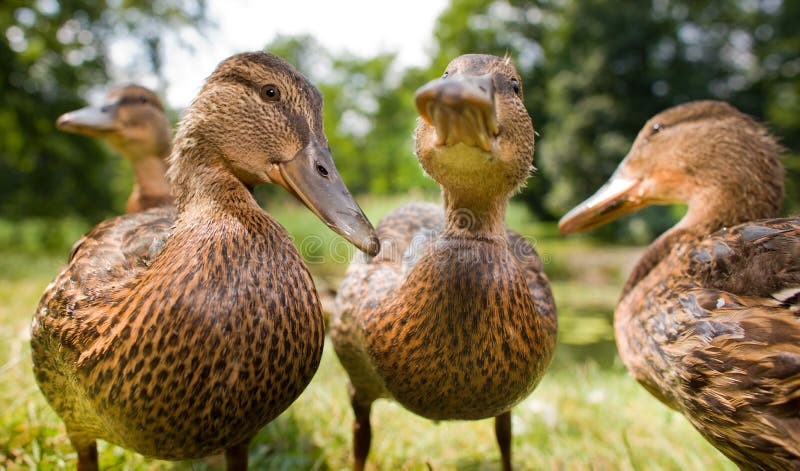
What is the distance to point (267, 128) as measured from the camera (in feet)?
5.27

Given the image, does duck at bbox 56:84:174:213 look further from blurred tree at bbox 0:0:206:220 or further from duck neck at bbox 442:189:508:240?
blurred tree at bbox 0:0:206:220

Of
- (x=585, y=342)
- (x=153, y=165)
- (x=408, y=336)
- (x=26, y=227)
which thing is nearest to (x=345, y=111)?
(x=26, y=227)

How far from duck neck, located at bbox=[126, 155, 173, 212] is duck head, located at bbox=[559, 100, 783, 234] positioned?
110 inches

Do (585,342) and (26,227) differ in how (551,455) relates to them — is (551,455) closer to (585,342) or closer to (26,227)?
(585,342)

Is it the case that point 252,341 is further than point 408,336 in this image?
No

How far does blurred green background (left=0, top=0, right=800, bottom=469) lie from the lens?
2.79 meters

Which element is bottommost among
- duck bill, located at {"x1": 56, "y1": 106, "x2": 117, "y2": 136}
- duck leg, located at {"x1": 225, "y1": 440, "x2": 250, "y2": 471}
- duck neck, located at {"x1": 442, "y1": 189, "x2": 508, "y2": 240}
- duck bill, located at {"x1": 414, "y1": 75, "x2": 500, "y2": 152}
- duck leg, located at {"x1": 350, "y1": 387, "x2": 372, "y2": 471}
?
duck leg, located at {"x1": 350, "y1": 387, "x2": 372, "y2": 471}

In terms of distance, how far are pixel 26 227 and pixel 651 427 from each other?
79.7 ft

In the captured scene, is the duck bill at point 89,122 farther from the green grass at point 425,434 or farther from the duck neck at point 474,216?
the duck neck at point 474,216

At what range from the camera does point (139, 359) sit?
4.54ft

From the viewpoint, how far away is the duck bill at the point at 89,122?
3.53 metres

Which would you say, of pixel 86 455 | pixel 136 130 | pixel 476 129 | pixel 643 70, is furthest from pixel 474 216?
pixel 643 70

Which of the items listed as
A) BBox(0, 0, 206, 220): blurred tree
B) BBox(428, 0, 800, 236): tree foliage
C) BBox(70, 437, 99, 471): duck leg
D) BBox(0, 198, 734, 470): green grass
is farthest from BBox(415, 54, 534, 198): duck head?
BBox(428, 0, 800, 236): tree foliage

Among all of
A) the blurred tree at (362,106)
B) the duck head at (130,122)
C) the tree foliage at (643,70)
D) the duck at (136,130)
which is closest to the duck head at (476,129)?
the duck at (136,130)
